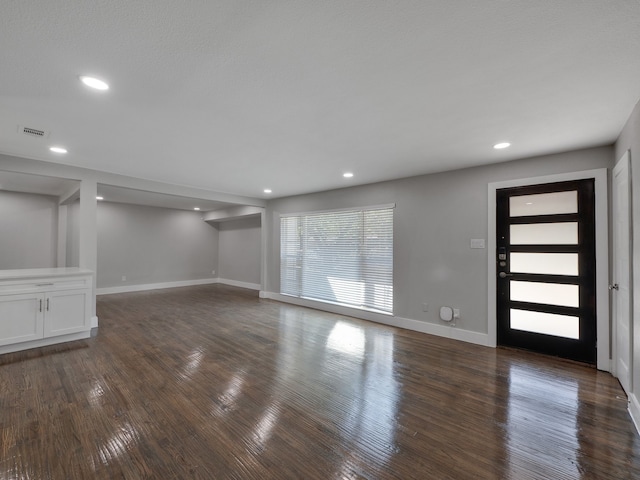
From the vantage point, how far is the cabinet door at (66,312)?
3.70 metres

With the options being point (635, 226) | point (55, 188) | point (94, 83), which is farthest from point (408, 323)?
point (55, 188)

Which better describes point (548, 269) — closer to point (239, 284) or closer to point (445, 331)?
point (445, 331)

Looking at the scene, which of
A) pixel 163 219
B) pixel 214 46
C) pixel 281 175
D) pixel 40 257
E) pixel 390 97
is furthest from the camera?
pixel 163 219

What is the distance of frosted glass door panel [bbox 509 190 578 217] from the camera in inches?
132

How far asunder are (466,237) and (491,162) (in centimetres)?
105

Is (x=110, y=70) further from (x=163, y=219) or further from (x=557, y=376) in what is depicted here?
(x=163, y=219)

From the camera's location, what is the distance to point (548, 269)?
3477 millimetres

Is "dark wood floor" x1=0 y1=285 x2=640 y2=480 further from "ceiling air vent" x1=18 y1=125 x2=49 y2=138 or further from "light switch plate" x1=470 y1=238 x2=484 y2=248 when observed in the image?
"ceiling air vent" x1=18 y1=125 x2=49 y2=138

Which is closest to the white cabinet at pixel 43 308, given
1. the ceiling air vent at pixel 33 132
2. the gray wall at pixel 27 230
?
the ceiling air vent at pixel 33 132

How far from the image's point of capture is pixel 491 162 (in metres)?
3.77

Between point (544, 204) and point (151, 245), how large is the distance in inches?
364

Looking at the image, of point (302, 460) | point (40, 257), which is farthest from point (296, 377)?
point (40, 257)

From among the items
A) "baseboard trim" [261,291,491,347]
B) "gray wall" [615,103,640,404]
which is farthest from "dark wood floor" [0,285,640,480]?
"gray wall" [615,103,640,404]

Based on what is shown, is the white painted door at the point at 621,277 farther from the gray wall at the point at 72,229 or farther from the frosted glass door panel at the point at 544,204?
the gray wall at the point at 72,229
